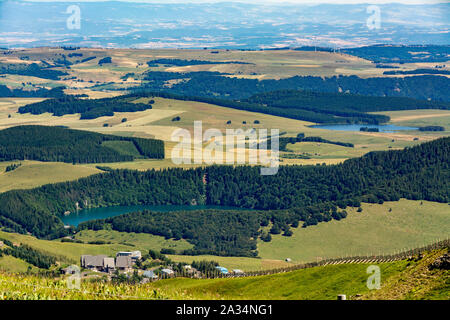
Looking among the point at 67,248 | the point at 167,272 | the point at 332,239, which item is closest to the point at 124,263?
the point at 167,272

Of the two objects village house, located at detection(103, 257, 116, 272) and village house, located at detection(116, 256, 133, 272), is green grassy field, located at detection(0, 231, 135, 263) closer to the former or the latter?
village house, located at detection(103, 257, 116, 272)

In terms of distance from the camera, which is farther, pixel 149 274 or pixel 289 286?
pixel 149 274

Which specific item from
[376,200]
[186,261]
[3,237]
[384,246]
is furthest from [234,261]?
[376,200]

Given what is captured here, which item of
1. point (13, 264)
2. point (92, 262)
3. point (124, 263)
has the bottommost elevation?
point (124, 263)

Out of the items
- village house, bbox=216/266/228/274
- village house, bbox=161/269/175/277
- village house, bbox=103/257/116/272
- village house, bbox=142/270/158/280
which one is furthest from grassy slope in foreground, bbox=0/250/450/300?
village house, bbox=103/257/116/272

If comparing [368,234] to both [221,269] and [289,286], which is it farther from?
[289,286]

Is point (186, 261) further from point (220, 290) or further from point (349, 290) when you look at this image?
point (349, 290)

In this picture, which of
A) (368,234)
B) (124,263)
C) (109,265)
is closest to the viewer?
(109,265)
